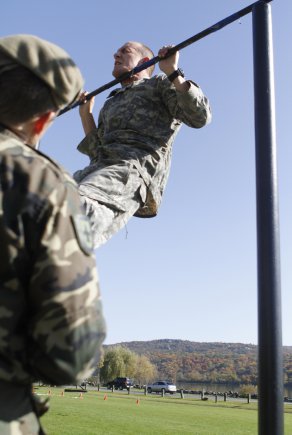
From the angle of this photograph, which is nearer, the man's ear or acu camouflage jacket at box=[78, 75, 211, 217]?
the man's ear

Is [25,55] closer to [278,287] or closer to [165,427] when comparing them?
[278,287]

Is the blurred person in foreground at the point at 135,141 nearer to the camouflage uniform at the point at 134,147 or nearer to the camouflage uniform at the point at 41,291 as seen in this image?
the camouflage uniform at the point at 134,147

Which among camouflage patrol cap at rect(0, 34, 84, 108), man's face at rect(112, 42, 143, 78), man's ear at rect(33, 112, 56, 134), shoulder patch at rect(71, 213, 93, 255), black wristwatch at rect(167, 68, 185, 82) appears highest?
man's face at rect(112, 42, 143, 78)

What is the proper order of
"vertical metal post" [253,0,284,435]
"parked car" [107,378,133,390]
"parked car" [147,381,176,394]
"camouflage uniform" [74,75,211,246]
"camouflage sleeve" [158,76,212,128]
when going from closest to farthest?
"vertical metal post" [253,0,284,435] → "camouflage uniform" [74,75,211,246] → "camouflage sleeve" [158,76,212,128] → "parked car" [147,381,176,394] → "parked car" [107,378,133,390]

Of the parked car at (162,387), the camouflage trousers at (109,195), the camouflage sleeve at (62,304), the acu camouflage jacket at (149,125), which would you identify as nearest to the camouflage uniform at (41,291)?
the camouflage sleeve at (62,304)

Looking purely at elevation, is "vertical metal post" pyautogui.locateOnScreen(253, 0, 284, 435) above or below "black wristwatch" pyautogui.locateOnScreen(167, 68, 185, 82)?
below

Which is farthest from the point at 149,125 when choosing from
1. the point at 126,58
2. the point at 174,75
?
the point at 126,58

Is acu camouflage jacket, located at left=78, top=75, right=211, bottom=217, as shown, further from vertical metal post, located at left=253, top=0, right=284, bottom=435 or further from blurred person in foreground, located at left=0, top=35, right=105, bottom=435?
blurred person in foreground, located at left=0, top=35, right=105, bottom=435

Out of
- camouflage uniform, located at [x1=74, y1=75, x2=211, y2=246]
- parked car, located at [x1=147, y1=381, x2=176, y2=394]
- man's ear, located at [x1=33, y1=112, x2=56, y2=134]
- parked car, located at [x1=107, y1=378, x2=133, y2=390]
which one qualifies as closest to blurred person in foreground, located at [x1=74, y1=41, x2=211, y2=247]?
camouflage uniform, located at [x1=74, y1=75, x2=211, y2=246]

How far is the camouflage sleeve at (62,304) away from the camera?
109 centimetres

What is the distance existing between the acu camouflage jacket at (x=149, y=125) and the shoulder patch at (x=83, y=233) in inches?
68.7

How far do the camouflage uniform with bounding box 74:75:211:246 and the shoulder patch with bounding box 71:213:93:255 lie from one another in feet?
4.35

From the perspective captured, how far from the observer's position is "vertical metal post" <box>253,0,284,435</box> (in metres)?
2.08

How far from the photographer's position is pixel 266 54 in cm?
260
